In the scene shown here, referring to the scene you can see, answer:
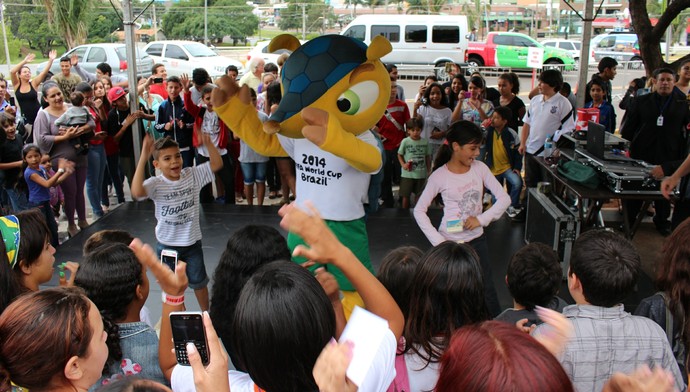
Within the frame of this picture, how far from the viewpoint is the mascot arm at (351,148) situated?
127 inches

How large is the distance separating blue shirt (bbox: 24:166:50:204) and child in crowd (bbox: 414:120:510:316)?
11.3 ft

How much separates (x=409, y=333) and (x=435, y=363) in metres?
0.14

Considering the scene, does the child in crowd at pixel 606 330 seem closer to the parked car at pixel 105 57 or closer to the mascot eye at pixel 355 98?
the mascot eye at pixel 355 98

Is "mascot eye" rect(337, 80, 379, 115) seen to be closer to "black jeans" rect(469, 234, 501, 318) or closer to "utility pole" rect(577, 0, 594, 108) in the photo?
"black jeans" rect(469, 234, 501, 318)

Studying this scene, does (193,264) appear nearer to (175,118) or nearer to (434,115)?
(175,118)

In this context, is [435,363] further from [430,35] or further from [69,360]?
[430,35]

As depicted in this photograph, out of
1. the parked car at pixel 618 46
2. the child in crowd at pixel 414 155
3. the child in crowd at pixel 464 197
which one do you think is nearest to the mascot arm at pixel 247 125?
the child in crowd at pixel 464 197

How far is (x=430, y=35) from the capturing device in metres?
18.1

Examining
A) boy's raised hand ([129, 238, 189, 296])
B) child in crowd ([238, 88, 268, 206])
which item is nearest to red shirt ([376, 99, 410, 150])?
child in crowd ([238, 88, 268, 206])

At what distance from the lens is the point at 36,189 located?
17.3 ft

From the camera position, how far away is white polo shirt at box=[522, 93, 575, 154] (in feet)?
20.2

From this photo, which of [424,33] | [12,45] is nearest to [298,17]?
[424,33]

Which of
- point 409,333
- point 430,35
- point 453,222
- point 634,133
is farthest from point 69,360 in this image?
point 430,35

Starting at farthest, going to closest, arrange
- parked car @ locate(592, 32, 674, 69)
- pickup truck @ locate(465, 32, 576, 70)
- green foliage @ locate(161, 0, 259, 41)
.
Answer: green foliage @ locate(161, 0, 259, 41) < parked car @ locate(592, 32, 674, 69) < pickup truck @ locate(465, 32, 576, 70)
